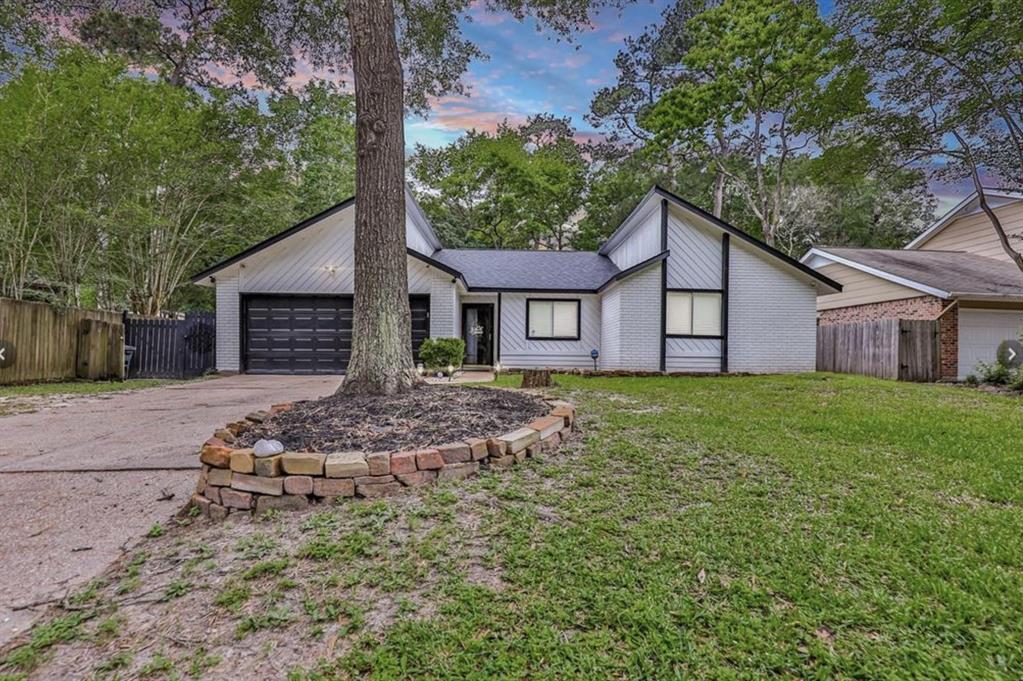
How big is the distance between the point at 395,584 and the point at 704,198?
24.9 m

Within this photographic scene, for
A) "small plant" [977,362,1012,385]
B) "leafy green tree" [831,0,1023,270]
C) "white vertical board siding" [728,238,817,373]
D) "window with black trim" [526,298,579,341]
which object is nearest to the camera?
"leafy green tree" [831,0,1023,270]

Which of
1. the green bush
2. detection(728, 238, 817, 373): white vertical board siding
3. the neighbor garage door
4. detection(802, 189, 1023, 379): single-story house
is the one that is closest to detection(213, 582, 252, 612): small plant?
the green bush

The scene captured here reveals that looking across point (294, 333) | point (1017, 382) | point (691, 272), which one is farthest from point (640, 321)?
point (294, 333)

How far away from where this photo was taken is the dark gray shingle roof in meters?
12.8

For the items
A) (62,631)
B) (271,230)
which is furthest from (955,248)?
(271,230)

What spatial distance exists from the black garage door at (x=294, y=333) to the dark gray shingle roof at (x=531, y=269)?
2697mm

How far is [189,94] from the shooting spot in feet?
41.2

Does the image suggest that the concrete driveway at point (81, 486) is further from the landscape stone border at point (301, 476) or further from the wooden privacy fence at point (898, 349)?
the wooden privacy fence at point (898, 349)

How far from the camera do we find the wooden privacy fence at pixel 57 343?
8.13m

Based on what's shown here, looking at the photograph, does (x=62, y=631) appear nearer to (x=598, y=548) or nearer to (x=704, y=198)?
(x=598, y=548)

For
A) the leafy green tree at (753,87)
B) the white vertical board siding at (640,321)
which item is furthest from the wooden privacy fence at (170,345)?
the leafy green tree at (753,87)

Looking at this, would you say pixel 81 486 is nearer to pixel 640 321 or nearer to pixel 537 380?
pixel 537 380

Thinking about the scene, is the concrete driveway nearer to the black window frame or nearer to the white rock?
the white rock

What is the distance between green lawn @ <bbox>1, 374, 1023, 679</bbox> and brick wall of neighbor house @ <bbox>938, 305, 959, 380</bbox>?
1067 centimetres
